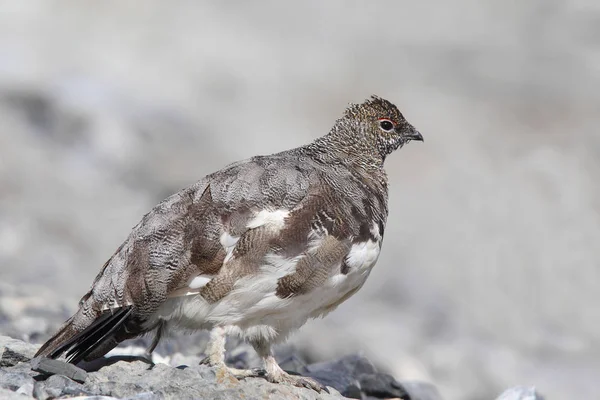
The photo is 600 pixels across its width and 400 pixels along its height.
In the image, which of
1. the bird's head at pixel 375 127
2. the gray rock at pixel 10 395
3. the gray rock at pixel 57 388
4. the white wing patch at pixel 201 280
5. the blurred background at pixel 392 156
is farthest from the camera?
the blurred background at pixel 392 156

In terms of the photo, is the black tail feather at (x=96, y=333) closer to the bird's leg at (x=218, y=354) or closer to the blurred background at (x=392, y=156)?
the bird's leg at (x=218, y=354)

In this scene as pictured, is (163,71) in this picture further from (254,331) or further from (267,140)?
(254,331)

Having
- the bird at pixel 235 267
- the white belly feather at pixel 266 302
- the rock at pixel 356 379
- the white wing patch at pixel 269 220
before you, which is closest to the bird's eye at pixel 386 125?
the bird at pixel 235 267

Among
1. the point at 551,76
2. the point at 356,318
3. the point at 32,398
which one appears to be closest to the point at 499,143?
the point at 551,76

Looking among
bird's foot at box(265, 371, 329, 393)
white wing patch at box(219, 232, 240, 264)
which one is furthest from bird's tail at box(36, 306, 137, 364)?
bird's foot at box(265, 371, 329, 393)

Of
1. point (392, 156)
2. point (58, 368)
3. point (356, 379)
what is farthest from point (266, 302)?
point (392, 156)

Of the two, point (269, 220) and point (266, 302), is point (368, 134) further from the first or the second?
Answer: point (266, 302)

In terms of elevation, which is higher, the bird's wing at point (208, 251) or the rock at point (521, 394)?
the bird's wing at point (208, 251)

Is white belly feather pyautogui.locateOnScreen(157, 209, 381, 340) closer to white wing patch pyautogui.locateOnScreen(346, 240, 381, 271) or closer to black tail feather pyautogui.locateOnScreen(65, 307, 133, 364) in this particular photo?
white wing patch pyautogui.locateOnScreen(346, 240, 381, 271)

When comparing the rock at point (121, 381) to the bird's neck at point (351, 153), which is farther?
the bird's neck at point (351, 153)
